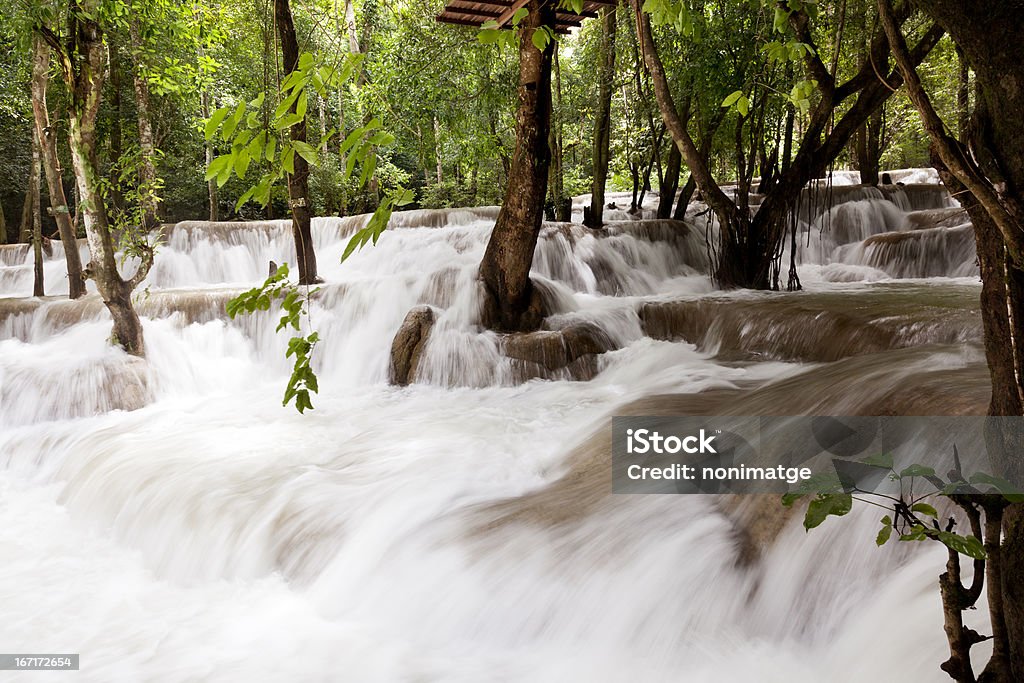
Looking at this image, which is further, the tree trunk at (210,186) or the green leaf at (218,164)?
the tree trunk at (210,186)

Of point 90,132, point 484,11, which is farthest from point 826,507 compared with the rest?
point 90,132

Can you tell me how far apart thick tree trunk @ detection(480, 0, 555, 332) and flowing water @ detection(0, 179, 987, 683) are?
0.34 m

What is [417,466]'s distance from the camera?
13.4 feet

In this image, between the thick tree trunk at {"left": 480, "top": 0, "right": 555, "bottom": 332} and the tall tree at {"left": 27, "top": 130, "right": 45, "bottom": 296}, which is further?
the tall tree at {"left": 27, "top": 130, "right": 45, "bottom": 296}

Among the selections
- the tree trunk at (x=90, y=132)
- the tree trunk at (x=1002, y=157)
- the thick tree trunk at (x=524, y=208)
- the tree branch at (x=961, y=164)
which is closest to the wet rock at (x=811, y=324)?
the thick tree trunk at (x=524, y=208)

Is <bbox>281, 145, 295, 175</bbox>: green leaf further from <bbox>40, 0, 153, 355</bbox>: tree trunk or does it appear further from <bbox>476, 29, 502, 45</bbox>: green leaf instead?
<bbox>40, 0, 153, 355</bbox>: tree trunk

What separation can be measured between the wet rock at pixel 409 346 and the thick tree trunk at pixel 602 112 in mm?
4353

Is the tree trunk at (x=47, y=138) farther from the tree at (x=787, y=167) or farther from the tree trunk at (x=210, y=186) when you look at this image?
the tree trunk at (x=210, y=186)

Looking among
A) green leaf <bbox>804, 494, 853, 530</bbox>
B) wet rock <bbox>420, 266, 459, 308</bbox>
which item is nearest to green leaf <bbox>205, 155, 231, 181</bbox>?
green leaf <bbox>804, 494, 853, 530</bbox>

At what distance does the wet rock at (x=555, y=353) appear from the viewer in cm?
629

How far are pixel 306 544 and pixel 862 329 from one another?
4.38 m

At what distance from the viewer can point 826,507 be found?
1.27 metres

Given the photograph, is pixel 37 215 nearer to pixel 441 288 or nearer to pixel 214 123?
pixel 441 288

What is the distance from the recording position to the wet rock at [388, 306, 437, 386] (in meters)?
6.65
